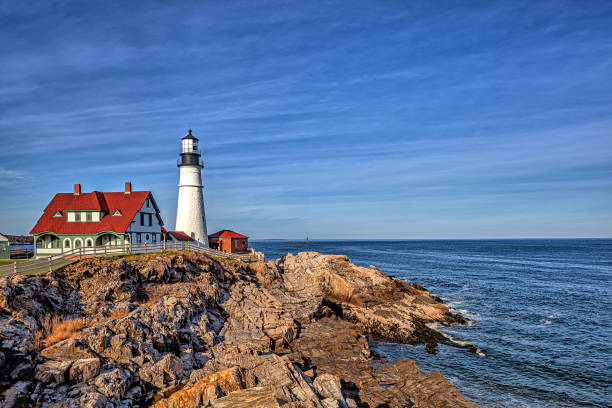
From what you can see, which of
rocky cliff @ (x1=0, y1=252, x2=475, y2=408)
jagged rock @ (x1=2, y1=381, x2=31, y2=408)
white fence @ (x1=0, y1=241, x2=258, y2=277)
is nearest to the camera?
jagged rock @ (x1=2, y1=381, x2=31, y2=408)

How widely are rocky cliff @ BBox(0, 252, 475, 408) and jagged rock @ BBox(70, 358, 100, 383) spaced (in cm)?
3

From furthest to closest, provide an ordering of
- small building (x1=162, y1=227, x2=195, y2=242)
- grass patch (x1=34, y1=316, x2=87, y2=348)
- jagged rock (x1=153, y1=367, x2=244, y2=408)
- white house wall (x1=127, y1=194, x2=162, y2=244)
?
small building (x1=162, y1=227, x2=195, y2=242), white house wall (x1=127, y1=194, x2=162, y2=244), grass patch (x1=34, y1=316, x2=87, y2=348), jagged rock (x1=153, y1=367, x2=244, y2=408)

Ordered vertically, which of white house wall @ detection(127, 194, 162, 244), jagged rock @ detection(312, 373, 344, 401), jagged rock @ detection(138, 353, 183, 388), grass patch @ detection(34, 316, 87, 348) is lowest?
jagged rock @ detection(312, 373, 344, 401)

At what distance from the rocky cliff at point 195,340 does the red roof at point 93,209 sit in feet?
30.2

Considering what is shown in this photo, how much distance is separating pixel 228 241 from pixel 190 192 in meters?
8.65

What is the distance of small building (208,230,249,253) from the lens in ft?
160

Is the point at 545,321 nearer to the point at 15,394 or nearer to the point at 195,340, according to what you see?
the point at 195,340

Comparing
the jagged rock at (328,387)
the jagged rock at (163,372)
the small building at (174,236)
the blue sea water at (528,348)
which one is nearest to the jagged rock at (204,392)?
the jagged rock at (163,372)

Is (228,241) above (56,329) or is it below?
above

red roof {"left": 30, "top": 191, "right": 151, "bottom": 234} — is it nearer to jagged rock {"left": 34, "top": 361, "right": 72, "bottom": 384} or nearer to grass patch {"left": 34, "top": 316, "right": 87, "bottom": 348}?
grass patch {"left": 34, "top": 316, "right": 87, "bottom": 348}

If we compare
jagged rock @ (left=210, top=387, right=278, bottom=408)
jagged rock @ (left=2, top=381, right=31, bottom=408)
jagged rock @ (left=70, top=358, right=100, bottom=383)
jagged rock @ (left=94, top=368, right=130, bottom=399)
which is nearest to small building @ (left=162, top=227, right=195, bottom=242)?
jagged rock @ (left=70, top=358, right=100, bottom=383)

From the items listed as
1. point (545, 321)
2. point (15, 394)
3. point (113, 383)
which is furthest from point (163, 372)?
point (545, 321)

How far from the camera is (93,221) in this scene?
3656 cm

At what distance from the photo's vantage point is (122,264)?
24.7 meters
